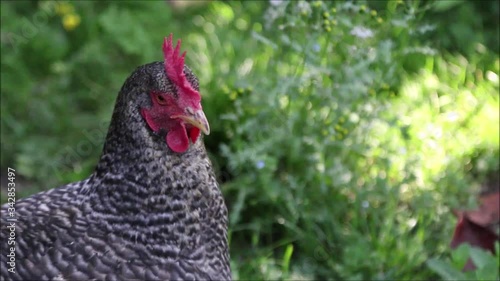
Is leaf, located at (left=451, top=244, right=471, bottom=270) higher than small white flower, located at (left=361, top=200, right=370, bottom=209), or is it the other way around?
small white flower, located at (left=361, top=200, right=370, bottom=209)

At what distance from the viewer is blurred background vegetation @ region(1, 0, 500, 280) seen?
3.84 meters

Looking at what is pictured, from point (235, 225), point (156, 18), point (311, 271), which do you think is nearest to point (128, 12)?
point (156, 18)

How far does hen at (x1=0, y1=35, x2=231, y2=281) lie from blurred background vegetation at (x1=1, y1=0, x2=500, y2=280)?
0.97m

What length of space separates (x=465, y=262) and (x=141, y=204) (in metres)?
1.61

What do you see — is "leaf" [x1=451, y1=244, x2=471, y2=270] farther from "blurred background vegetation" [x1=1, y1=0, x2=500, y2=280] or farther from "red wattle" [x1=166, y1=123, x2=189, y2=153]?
"red wattle" [x1=166, y1=123, x2=189, y2=153]

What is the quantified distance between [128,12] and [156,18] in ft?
0.59

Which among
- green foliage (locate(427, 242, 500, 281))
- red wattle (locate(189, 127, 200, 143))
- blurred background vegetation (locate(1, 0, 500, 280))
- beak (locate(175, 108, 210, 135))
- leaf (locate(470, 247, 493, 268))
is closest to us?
beak (locate(175, 108, 210, 135))

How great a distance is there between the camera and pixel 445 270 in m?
3.44

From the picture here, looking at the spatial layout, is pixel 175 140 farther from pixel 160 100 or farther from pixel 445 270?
pixel 445 270

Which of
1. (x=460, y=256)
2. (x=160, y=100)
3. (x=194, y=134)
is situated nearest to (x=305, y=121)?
(x=460, y=256)

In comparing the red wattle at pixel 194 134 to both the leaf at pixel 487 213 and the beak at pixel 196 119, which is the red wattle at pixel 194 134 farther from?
the leaf at pixel 487 213

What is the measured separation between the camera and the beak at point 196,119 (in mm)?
2645

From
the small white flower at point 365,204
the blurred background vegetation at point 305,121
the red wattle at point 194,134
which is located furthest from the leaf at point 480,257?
the red wattle at point 194,134

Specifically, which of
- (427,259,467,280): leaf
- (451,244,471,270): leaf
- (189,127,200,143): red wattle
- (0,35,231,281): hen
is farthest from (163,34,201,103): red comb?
(451,244,471,270): leaf
